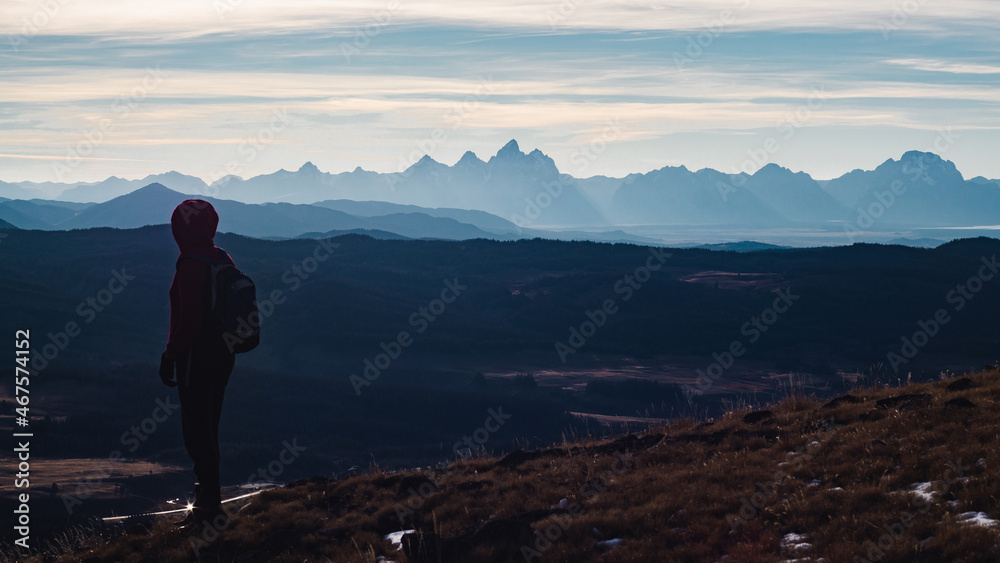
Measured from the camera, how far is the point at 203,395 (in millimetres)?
9477

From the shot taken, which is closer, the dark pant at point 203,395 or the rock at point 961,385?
the dark pant at point 203,395

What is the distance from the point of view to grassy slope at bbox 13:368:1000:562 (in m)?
7.78

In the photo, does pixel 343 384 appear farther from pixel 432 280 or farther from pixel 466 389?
pixel 432 280

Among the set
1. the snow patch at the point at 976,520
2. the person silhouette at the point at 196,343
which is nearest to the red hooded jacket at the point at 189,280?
the person silhouette at the point at 196,343

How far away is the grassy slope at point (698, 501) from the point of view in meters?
7.78

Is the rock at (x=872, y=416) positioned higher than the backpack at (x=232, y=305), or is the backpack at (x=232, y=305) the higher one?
the backpack at (x=232, y=305)

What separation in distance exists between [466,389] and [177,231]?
93387 millimetres

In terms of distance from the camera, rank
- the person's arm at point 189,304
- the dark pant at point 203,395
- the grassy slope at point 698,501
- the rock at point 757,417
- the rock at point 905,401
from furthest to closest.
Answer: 1. the rock at point 757,417
2. the rock at point 905,401
3. the dark pant at point 203,395
4. the person's arm at point 189,304
5. the grassy slope at point 698,501

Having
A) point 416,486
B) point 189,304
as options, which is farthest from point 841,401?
point 189,304

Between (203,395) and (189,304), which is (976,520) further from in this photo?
(189,304)

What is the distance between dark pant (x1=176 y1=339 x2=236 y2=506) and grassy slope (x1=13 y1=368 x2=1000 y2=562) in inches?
36.7

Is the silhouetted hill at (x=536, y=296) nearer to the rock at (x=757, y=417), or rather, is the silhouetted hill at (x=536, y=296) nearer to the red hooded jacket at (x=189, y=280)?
the rock at (x=757, y=417)

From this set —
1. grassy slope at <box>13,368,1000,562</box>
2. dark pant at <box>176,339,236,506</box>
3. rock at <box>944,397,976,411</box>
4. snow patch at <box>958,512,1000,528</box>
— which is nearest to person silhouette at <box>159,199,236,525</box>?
dark pant at <box>176,339,236,506</box>

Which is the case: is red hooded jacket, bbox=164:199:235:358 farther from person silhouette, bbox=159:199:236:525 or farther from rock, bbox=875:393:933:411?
rock, bbox=875:393:933:411
